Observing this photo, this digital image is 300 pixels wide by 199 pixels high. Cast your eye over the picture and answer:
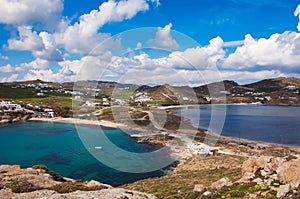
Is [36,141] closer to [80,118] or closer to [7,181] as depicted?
[80,118]

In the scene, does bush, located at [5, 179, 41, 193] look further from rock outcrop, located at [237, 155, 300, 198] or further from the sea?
the sea

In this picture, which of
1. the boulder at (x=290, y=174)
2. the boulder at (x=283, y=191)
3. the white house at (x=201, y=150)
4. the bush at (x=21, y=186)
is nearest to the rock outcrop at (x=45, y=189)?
the bush at (x=21, y=186)

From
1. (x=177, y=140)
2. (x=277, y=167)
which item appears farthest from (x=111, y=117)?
(x=277, y=167)

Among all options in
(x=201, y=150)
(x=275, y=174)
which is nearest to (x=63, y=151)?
(x=201, y=150)

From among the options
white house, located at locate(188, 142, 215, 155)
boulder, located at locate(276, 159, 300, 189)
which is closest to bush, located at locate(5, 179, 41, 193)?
boulder, located at locate(276, 159, 300, 189)

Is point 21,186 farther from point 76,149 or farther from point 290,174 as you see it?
point 76,149
